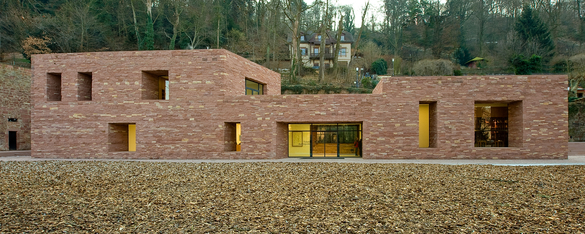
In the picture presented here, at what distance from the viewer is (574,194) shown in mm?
7863

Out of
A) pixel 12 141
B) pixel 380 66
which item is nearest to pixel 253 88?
pixel 12 141

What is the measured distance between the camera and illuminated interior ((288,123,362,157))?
702 inches

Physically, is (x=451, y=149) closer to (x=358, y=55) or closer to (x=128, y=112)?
(x=128, y=112)

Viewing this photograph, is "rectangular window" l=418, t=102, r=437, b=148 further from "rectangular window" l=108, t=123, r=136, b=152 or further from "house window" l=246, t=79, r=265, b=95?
"rectangular window" l=108, t=123, r=136, b=152

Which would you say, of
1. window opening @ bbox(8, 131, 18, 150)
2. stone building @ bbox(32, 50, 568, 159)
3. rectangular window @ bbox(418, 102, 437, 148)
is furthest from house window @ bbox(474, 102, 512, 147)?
window opening @ bbox(8, 131, 18, 150)

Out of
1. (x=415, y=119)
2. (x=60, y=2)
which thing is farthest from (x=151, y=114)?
(x=60, y=2)

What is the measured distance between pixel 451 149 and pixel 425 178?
6924 mm

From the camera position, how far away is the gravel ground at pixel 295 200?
5680 mm

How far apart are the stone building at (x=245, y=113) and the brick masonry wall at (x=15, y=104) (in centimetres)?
606

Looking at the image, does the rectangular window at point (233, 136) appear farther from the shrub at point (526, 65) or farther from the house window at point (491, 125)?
the shrub at point (526, 65)

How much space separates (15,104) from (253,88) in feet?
53.1

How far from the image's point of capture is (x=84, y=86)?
17.8 m

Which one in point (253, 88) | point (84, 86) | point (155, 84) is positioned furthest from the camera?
point (253, 88)

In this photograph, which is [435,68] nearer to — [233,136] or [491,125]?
[491,125]
